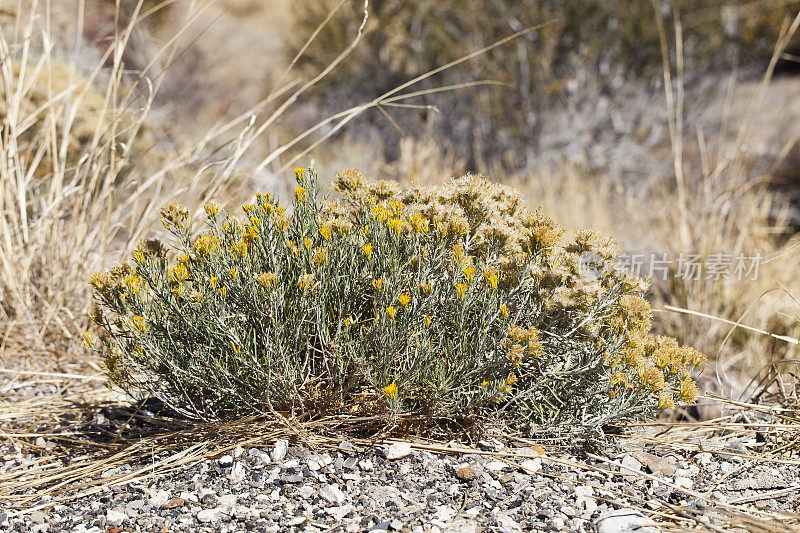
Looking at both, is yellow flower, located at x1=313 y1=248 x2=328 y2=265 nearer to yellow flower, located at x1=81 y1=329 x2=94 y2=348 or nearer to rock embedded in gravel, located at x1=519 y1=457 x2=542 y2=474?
yellow flower, located at x1=81 y1=329 x2=94 y2=348

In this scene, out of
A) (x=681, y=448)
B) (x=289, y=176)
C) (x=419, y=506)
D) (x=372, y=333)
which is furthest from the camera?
Result: (x=289, y=176)

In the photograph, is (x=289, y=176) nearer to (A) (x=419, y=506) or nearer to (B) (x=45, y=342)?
(B) (x=45, y=342)

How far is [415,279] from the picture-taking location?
202cm

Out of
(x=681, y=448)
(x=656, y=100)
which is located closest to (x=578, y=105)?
(x=656, y=100)

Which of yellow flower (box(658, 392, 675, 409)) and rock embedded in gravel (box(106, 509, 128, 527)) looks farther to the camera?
yellow flower (box(658, 392, 675, 409))

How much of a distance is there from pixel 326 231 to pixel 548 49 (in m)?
6.77

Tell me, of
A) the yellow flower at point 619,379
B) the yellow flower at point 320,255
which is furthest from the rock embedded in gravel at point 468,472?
the yellow flower at point 320,255

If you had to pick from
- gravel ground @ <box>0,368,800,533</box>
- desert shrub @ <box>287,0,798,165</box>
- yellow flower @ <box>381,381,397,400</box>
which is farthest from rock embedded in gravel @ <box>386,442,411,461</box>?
desert shrub @ <box>287,0,798,165</box>

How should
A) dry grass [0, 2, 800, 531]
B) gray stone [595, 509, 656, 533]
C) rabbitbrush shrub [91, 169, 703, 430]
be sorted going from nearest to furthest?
gray stone [595, 509, 656, 533]
rabbitbrush shrub [91, 169, 703, 430]
dry grass [0, 2, 800, 531]

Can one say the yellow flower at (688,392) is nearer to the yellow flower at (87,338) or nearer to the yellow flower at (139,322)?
the yellow flower at (139,322)

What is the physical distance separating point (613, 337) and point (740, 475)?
0.57 m

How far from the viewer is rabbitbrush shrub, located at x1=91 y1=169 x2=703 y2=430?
1.97 metres

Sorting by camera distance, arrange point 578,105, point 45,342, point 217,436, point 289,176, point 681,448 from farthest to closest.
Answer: point 578,105 < point 289,176 < point 45,342 < point 681,448 < point 217,436

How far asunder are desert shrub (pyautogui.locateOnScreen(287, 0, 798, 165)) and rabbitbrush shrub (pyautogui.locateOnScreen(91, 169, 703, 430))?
599 centimetres
